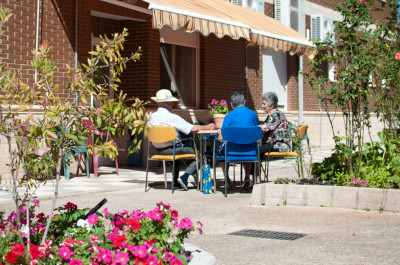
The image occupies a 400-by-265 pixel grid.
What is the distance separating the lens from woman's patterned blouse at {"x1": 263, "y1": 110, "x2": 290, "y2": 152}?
10734 millimetres

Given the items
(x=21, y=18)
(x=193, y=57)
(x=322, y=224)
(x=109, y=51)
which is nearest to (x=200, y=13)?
(x=21, y=18)

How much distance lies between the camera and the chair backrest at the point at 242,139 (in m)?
9.84

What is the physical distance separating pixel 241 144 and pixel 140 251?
20.0ft

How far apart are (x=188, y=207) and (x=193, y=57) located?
30.8ft

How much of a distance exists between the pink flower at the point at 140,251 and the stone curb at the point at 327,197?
4601 mm

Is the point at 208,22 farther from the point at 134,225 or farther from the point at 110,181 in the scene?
the point at 134,225

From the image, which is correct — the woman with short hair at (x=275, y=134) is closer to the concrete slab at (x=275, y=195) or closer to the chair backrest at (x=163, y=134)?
the chair backrest at (x=163, y=134)

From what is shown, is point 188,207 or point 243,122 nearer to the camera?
point 188,207

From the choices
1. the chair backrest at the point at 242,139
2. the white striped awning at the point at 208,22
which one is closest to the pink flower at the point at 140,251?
the chair backrest at the point at 242,139

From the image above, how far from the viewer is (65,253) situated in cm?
418

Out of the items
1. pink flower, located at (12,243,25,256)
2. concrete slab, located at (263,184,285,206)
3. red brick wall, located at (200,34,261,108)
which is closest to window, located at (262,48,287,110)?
red brick wall, located at (200,34,261,108)

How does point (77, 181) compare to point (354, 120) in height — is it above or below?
below

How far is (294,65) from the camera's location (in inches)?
888

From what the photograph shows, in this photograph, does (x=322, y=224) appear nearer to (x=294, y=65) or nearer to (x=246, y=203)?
(x=246, y=203)
